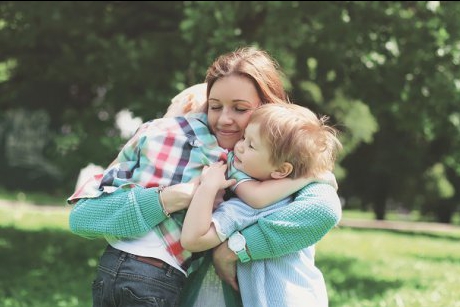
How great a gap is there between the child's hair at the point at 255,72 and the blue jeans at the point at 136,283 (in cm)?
74

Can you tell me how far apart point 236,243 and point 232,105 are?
545mm

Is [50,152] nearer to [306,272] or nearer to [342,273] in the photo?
[342,273]

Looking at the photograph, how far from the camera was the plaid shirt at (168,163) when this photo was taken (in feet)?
9.02

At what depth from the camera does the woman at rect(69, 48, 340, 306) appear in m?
2.64

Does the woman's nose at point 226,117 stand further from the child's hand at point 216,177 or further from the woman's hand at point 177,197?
the woman's hand at point 177,197

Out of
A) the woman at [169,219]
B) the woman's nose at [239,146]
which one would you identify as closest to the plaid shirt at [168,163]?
the woman at [169,219]

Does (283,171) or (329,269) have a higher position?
(283,171)

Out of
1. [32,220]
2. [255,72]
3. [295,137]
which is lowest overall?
[32,220]

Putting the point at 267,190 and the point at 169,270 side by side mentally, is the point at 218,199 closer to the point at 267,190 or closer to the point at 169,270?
the point at 267,190

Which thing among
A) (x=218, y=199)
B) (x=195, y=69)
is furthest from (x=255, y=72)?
(x=195, y=69)

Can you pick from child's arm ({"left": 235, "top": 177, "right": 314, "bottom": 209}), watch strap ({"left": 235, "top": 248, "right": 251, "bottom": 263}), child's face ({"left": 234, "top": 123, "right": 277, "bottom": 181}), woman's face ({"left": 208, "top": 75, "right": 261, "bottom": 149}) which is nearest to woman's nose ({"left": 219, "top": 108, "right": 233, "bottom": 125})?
woman's face ({"left": 208, "top": 75, "right": 261, "bottom": 149})

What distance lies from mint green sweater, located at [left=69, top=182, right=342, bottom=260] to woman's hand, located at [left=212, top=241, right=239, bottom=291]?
9 cm

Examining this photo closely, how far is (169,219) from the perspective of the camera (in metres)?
2.74

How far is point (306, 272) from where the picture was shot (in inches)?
108
